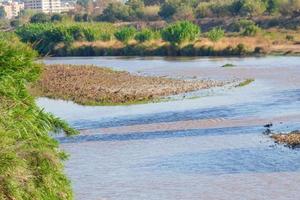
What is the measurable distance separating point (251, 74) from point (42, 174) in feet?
169

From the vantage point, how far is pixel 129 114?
45.6 metres

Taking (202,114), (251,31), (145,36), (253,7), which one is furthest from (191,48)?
(202,114)

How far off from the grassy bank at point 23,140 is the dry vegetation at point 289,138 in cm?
1413

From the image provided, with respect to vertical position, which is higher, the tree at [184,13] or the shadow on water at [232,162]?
the tree at [184,13]

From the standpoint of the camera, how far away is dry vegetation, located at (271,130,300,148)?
32475 mm

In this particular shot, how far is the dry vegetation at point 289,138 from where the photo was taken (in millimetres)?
32475

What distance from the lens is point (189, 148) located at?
111 ft

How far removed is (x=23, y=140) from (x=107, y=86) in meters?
44.2

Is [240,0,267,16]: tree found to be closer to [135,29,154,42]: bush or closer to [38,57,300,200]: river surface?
[135,29,154,42]: bush

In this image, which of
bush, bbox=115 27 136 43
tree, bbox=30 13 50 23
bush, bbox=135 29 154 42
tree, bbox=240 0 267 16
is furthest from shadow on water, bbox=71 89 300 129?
tree, bbox=30 13 50 23

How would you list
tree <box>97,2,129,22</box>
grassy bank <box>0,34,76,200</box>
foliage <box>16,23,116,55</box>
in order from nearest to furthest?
grassy bank <box>0,34,76,200</box>
foliage <box>16,23,116,55</box>
tree <box>97,2,129,22</box>

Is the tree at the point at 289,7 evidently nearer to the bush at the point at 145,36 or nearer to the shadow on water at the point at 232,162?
the bush at the point at 145,36

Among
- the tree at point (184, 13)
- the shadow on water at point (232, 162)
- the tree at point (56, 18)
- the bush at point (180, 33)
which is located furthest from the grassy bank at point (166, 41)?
the shadow on water at point (232, 162)

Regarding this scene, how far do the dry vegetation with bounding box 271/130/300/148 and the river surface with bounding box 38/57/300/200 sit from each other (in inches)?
17.5
